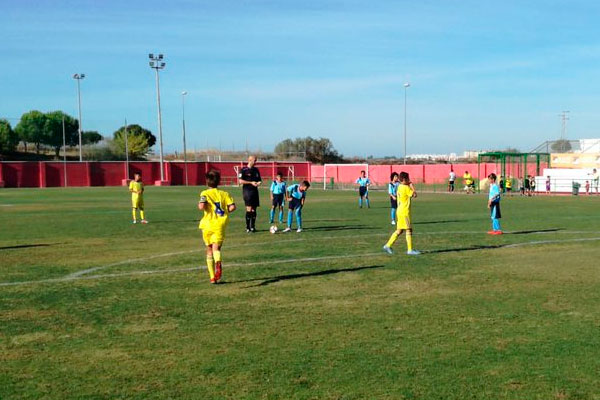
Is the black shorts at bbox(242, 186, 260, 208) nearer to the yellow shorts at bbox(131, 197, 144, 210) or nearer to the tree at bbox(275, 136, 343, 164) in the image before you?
the yellow shorts at bbox(131, 197, 144, 210)

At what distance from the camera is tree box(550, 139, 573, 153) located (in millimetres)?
51906

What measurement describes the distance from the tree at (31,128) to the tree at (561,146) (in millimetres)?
78491

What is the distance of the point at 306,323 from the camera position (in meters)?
7.37

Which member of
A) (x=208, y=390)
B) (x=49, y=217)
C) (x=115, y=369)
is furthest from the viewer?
(x=49, y=217)

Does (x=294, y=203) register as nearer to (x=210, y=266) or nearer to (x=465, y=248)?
(x=465, y=248)

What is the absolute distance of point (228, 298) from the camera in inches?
348

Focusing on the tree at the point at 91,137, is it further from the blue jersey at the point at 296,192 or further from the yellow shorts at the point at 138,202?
the blue jersey at the point at 296,192

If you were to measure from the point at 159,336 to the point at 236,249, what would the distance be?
753 cm

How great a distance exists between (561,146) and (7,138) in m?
77.6

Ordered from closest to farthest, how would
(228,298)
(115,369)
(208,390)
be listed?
Result: (208,390)
(115,369)
(228,298)

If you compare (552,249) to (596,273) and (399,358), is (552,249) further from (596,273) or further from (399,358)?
(399,358)

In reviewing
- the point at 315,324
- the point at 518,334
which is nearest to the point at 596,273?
the point at 518,334

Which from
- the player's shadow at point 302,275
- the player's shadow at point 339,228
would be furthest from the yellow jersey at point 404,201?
the player's shadow at point 339,228

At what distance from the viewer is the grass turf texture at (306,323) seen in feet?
17.5
